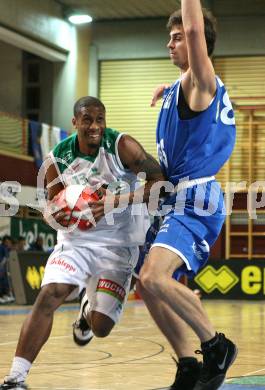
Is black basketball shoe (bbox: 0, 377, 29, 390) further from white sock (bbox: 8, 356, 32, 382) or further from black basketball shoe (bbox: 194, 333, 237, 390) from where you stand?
black basketball shoe (bbox: 194, 333, 237, 390)

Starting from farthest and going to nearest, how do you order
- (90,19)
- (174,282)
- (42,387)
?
1. (90,19)
2. (42,387)
3. (174,282)

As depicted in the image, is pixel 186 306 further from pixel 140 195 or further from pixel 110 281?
pixel 110 281

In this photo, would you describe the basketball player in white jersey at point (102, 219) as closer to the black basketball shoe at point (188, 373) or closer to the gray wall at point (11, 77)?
the black basketball shoe at point (188, 373)

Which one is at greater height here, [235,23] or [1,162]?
[235,23]

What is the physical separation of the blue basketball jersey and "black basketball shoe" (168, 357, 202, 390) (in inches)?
42.1

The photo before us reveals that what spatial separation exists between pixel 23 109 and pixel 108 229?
19.6m

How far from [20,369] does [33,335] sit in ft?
0.71

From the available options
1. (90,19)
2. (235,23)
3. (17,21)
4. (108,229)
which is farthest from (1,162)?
(108,229)

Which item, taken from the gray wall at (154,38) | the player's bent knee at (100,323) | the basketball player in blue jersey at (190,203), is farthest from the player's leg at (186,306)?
the gray wall at (154,38)

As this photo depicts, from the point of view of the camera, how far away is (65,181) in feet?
19.7

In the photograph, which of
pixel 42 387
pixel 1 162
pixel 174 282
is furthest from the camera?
pixel 1 162

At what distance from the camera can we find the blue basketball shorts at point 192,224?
5.15 m

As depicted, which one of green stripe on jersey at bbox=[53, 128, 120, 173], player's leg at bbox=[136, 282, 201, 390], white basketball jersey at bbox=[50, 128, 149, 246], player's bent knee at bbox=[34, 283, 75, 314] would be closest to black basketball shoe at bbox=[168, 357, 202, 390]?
player's leg at bbox=[136, 282, 201, 390]

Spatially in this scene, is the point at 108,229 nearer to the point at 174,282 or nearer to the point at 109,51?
the point at 174,282
